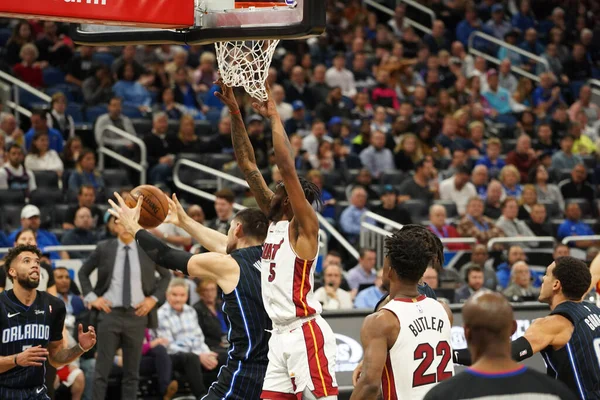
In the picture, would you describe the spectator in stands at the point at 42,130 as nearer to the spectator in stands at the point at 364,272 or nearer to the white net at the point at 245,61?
the spectator in stands at the point at 364,272

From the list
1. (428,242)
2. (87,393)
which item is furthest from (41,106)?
(428,242)

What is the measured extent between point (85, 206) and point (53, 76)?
4.06 meters

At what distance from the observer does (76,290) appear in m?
11.1

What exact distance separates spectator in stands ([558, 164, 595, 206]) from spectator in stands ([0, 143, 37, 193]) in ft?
26.3

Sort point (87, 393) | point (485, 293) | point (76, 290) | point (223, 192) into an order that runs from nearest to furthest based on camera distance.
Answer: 1. point (485, 293)
2. point (87, 393)
3. point (76, 290)
4. point (223, 192)

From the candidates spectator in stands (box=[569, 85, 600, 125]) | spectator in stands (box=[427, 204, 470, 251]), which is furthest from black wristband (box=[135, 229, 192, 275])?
spectator in stands (box=[569, 85, 600, 125])

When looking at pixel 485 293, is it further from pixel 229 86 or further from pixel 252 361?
Result: pixel 229 86

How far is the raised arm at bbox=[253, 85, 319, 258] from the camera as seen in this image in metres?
5.96

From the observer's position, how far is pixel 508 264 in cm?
1316

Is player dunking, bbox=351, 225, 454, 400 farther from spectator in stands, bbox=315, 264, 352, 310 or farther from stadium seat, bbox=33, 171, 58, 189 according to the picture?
stadium seat, bbox=33, 171, 58, 189

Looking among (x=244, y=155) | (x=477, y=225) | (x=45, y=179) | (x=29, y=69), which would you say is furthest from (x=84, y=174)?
(x=244, y=155)

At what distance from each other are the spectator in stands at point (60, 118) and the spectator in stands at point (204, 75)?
2.69 metres

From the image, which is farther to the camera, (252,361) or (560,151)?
(560,151)

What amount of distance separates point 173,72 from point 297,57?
2865 millimetres
